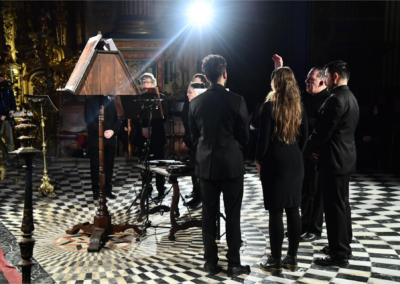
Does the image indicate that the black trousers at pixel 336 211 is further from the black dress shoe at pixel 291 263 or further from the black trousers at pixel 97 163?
the black trousers at pixel 97 163

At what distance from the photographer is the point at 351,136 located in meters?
3.80

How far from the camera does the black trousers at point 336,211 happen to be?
12.2ft

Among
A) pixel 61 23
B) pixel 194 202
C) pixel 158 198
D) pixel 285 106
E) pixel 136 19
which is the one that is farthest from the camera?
pixel 61 23

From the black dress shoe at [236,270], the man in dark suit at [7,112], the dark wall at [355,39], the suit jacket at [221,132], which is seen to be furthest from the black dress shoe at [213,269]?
the dark wall at [355,39]

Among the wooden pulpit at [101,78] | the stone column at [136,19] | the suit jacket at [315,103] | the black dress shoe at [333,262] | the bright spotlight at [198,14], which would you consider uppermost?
the bright spotlight at [198,14]

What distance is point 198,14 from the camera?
12.1m

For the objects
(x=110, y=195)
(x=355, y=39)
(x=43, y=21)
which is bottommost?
(x=110, y=195)

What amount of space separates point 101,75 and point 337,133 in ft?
7.24

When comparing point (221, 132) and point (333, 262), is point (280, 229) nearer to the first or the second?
point (333, 262)

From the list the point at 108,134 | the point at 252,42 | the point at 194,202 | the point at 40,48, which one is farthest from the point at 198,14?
the point at 194,202

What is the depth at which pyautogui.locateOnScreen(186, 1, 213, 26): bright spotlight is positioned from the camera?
470 inches

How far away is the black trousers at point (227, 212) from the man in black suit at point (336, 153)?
0.76 meters

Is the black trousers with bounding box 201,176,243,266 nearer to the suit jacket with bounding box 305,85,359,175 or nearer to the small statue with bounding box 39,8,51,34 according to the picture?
the suit jacket with bounding box 305,85,359,175

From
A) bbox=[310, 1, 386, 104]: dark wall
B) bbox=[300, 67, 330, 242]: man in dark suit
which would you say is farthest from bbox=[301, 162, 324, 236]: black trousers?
bbox=[310, 1, 386, 104]: dark wall
